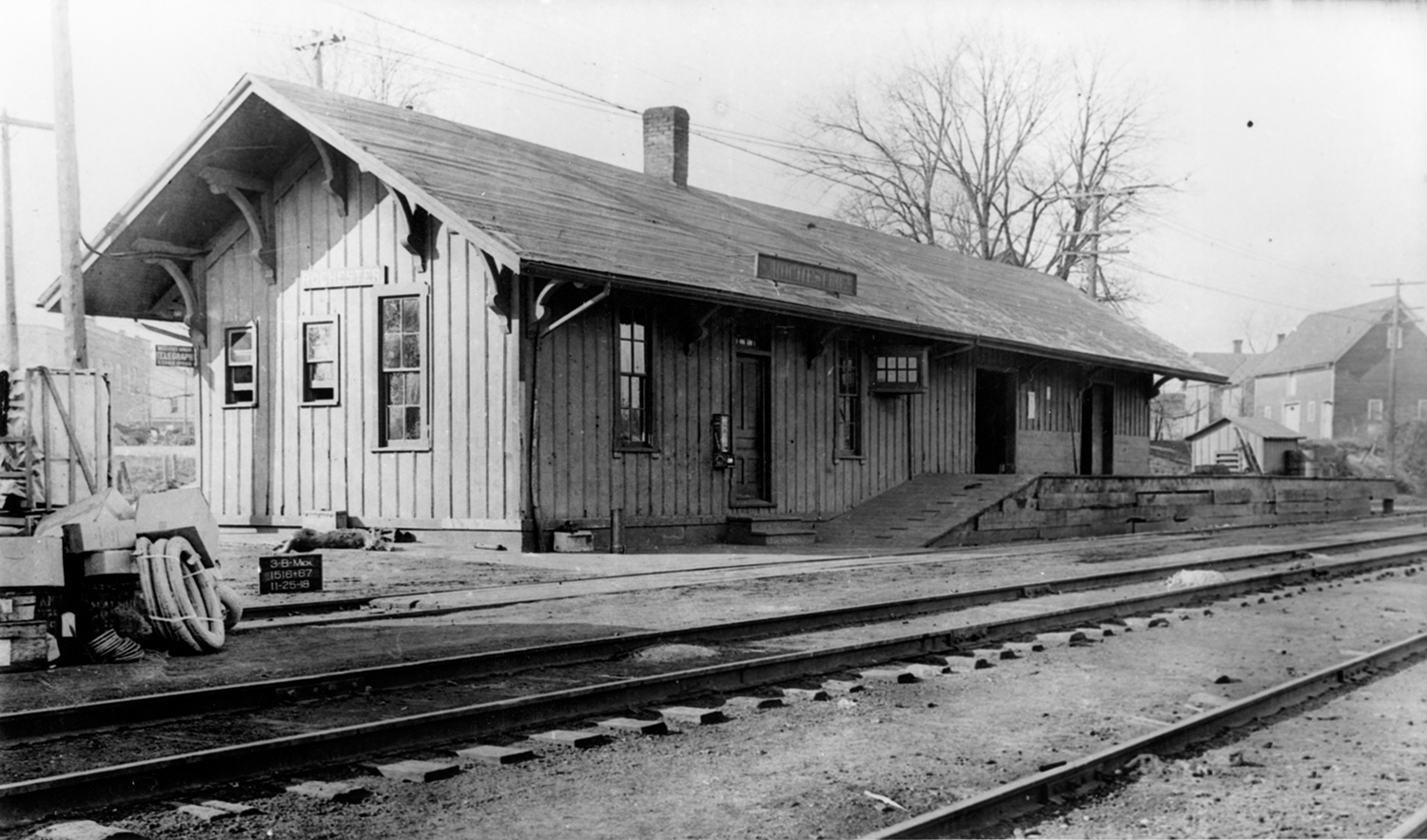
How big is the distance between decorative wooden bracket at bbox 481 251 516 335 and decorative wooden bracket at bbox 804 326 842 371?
5910 mm

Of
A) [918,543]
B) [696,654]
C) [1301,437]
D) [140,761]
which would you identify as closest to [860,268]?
[918,543]

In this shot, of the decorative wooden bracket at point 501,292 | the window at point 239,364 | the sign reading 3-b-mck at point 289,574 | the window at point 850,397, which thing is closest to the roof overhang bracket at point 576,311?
the decorative wooden bracket at point 501,292

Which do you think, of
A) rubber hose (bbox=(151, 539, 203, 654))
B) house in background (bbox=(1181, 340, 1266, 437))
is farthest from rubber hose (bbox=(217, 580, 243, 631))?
house in background (bbox=(1181, 340, 1266, 437))

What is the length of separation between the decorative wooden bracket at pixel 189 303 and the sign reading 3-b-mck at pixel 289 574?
8.09 m

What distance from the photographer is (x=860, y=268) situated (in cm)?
2370

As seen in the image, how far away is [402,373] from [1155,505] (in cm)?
1540

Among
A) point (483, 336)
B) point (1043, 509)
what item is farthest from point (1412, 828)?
point (1043, 509)

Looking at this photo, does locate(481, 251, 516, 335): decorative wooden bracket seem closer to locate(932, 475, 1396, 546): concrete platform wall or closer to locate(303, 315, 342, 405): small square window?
locate(303, 315, 342, 405): small square window

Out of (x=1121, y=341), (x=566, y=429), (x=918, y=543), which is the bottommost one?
(x=918, y=543)

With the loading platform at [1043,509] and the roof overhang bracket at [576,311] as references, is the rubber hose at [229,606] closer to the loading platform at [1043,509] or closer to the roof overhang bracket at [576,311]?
the roof overhang bracket at [576,311]

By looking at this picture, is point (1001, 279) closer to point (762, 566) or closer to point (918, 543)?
point (918, 543)

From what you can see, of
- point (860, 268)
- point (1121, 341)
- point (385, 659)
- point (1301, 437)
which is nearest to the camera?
point (385, 659)

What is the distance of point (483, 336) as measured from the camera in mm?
15602

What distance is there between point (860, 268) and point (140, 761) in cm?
1991
